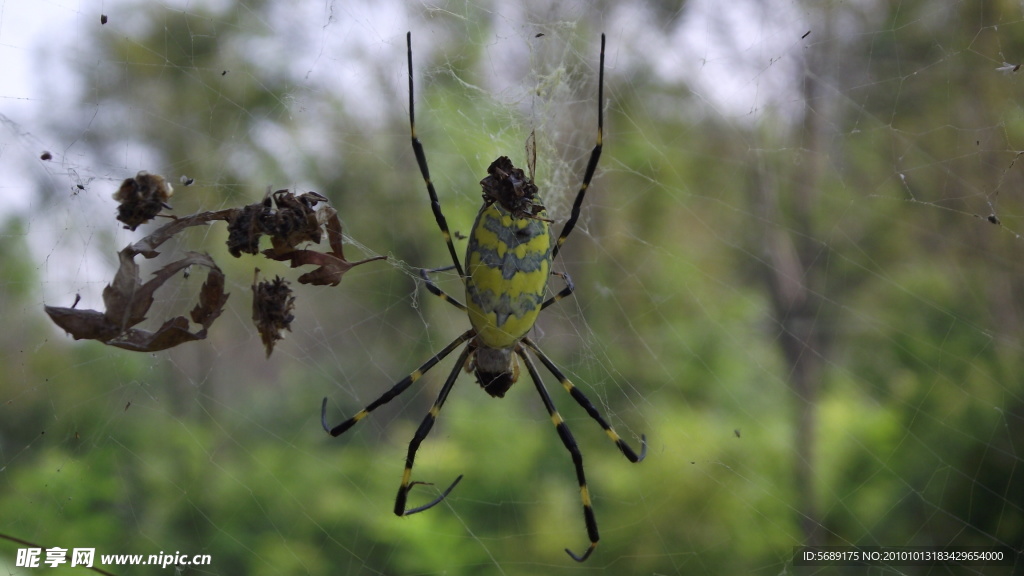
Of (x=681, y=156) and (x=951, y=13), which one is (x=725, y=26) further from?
(x=681, y=156)

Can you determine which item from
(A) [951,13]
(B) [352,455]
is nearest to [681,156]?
(A) [951,13]

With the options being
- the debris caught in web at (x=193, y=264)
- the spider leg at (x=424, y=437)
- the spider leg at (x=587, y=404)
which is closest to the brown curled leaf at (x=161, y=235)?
the debris caught in web at (x=193, y=264)

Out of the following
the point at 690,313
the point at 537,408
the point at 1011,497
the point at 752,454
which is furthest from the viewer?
the point at 690,313

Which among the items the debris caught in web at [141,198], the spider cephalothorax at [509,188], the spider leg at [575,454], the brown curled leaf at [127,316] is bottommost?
the spider leg at [575,454]

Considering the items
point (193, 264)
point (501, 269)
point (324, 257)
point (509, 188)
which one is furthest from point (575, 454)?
point (193, 264)

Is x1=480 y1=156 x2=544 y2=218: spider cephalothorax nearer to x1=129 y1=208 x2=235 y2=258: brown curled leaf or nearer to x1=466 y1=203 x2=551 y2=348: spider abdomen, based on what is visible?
x1=466 y1=203 x2=551 y2=348: spider abdomen

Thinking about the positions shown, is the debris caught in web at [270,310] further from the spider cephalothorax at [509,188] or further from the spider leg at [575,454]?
the spider leg at [575,454]
